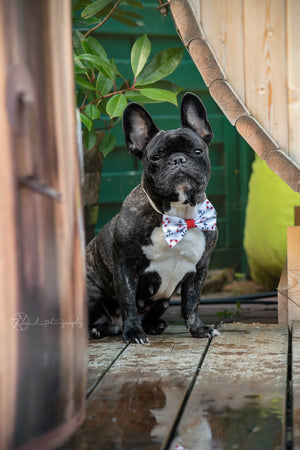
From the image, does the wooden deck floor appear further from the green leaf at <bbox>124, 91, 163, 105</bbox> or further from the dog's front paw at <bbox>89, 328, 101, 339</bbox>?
the green leaf at <bbox>124, 91, 163, 105</bbox>

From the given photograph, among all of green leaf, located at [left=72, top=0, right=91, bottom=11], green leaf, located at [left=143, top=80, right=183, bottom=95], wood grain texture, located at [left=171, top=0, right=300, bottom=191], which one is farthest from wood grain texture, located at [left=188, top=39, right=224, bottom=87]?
green leaf, located at [left=72, top=0, right=91, bottom=11]

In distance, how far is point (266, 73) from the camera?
2.12m

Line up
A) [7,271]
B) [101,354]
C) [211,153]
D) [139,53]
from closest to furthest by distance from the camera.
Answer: [7,271]
[101,354]
[139,53]
[211,153]

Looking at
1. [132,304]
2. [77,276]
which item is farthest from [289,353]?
[77,276]

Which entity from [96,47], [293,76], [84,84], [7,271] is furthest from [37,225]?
[96,47]

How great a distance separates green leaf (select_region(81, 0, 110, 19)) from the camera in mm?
2705

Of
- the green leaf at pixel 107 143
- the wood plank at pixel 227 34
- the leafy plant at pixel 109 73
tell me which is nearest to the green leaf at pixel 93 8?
the leafy plant at pixel 109 73

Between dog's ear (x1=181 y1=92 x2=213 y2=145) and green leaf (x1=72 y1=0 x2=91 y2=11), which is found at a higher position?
green leaf (x1=72 y1=0 x2=91 y2=11)

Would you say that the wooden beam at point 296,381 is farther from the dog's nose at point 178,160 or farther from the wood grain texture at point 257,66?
the dog's nose at point 178,160

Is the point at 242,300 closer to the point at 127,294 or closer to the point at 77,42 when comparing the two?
the point at 127,294

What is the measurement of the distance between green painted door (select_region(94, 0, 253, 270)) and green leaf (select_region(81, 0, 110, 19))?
0.60m

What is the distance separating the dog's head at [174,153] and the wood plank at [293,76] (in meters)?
0.31

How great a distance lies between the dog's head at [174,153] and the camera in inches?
84.4

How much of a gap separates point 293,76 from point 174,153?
1.57ft
